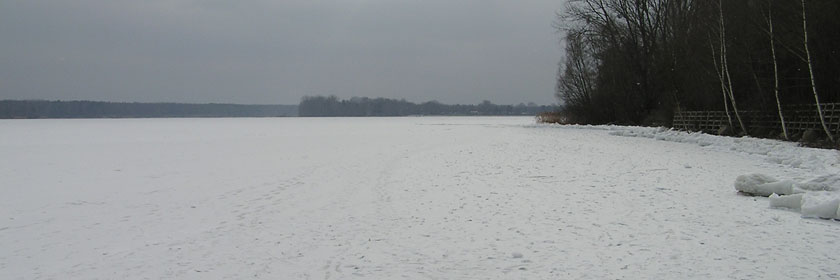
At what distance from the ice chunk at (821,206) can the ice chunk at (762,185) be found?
1155 mm

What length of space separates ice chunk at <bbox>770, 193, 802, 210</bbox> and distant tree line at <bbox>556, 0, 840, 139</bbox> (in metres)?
12.9

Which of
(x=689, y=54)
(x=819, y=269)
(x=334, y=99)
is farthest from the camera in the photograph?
(x=334, y=99)

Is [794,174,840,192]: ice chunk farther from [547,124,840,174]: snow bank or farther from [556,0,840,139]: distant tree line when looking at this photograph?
[556,0,840,139]: distant tree line

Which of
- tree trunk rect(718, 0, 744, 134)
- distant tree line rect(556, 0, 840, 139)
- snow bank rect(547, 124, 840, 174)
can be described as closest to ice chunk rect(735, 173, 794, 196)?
snow bank rect(547, 124, 840, 174)

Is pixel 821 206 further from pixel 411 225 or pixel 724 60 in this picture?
pixel 724 60

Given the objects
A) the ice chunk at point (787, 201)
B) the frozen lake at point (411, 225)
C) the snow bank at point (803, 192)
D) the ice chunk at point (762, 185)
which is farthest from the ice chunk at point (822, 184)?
the ice chunk at point (787, 201)

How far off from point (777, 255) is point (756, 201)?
11.1ft

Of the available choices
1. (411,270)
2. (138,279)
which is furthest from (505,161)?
(138,279)

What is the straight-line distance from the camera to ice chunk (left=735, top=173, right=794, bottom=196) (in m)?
8.54

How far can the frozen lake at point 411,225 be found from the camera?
5293mm

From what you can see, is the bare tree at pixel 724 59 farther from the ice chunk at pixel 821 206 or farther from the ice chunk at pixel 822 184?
the ice chunk at pixel 821 206

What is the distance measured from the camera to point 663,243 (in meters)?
6.01

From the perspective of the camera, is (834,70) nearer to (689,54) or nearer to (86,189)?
(689,54)

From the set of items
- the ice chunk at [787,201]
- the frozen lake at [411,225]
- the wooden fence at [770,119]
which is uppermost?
the wooden fence at [770,119]
